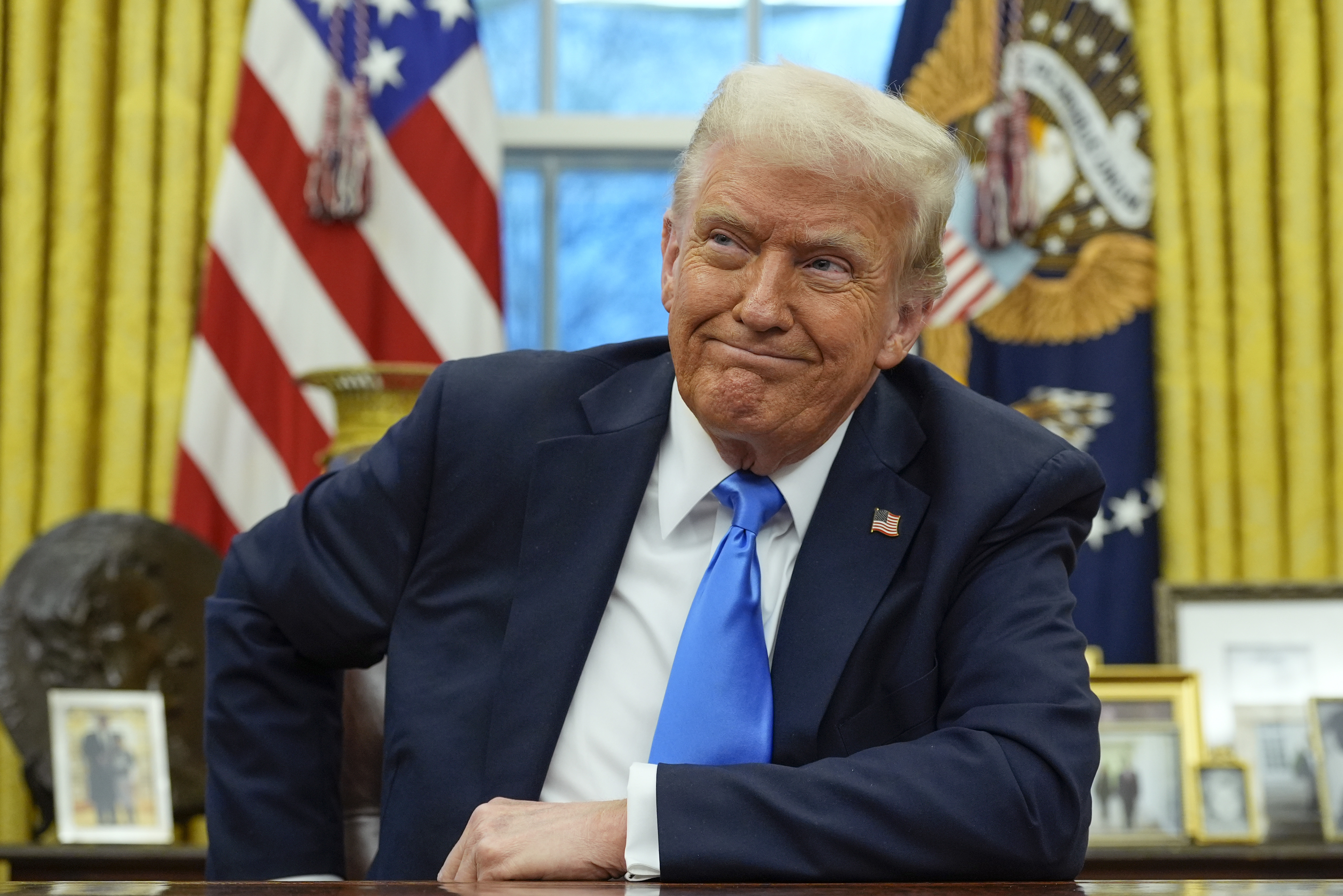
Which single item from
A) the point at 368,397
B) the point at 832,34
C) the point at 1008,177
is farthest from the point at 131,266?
the point at 1008,177

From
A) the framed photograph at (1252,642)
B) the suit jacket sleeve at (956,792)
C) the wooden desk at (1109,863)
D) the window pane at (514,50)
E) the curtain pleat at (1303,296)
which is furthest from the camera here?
the window pane at (514,50)

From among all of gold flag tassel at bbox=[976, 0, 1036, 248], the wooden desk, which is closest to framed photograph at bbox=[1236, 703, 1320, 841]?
the wooden desk

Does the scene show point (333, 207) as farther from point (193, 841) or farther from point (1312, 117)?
point (1312, 117)

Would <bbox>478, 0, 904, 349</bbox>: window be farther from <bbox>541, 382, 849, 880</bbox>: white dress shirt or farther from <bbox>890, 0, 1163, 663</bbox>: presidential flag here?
<bbox>541, 382, 849, 880</bbox>: white dress shirt

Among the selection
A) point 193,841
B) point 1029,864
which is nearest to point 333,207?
point 193,841

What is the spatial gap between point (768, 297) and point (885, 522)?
243 mm

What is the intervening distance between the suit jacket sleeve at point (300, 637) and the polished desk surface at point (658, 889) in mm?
452

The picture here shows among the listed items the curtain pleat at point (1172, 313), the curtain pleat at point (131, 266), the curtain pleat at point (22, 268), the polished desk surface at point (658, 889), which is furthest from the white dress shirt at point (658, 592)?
the curtain pleat at point (22, 268)

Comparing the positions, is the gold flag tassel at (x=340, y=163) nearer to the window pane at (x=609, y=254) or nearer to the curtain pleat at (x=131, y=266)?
the curtain pleat at (x=131, y=266)

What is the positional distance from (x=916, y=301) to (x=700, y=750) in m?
0.52

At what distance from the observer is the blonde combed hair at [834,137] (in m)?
1.26

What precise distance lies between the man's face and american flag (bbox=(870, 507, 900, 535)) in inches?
4.0

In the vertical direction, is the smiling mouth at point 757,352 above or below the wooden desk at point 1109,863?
above

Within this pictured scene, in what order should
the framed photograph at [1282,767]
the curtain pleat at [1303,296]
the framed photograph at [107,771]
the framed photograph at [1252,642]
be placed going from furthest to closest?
1. the curtain pleat at [1303,296]
2. the framed photograph at [1252,642]
3. the framed photograph at [1282,767]
4. the framed photograph at [107,771]
